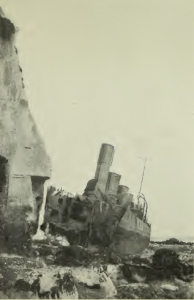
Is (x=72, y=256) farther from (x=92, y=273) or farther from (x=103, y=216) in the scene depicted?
(x=103, y=216)

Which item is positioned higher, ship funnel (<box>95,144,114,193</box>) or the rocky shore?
ship funnel (<box>95,144,114,193</box>)

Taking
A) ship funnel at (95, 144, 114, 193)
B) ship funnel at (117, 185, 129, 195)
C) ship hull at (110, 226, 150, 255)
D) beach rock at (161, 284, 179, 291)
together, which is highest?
ship funnel at (95, 144, 114, 193)

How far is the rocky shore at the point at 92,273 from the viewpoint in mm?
1823

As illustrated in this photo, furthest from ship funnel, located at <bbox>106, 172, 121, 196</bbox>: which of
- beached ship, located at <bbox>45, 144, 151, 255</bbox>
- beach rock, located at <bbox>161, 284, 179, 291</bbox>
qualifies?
beach rock, located at <bbox>161, 284, 179, 291</bbox>

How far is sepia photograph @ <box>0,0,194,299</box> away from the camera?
6.01 feet

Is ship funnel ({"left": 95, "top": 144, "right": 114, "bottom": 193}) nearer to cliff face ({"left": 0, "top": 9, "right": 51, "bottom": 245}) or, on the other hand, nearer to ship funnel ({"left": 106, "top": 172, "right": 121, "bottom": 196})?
ship funnel ({"left": 106, "top": 172, "right": 121, "bottom": 196})

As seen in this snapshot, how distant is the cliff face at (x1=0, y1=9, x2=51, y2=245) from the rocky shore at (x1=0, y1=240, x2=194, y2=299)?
0.50 feet

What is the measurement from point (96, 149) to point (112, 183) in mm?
173

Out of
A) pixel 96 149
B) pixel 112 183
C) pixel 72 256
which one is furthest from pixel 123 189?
pixel 72 256

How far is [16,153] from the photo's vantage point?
1.88 metres

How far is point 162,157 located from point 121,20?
0.67 m

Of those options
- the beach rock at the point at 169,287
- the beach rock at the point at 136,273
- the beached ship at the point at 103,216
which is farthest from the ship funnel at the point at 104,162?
the beach rock at the point at 169,287

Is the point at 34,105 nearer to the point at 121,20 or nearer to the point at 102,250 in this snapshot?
the point at 121,20

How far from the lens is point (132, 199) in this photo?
6.10 feet
